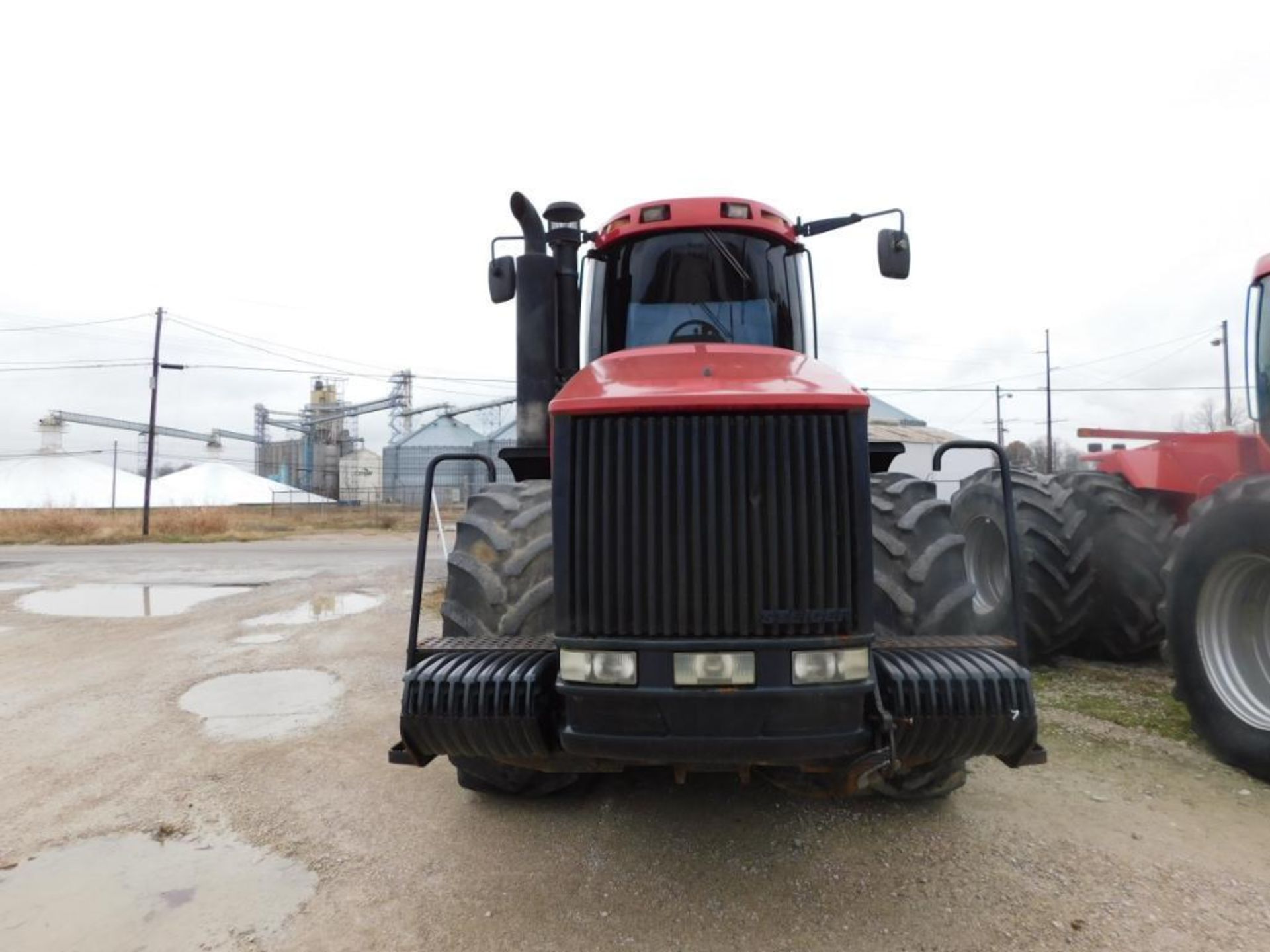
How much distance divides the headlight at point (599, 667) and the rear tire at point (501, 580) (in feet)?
1.87

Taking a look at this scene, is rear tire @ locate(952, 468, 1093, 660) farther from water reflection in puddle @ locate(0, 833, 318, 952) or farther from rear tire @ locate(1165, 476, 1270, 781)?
water reflection in puddle @ locate(0, 833, 318, 952)

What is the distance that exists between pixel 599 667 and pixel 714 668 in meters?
0.33

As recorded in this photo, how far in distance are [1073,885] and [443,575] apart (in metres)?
10.1

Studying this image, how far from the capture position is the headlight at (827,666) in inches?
86.4

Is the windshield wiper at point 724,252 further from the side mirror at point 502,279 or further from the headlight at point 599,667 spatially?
the headlight at point 599,667

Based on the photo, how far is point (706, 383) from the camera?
2396 mm

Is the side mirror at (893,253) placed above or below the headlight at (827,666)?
above

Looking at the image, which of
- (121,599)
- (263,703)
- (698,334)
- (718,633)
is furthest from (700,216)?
(121,599)

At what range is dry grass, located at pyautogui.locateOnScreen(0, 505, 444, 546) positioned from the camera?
77.7 feet

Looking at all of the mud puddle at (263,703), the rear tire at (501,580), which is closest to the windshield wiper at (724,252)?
the rear tire at (501,580)

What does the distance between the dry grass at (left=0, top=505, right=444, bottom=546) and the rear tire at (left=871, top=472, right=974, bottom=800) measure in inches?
897

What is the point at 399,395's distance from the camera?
5509 cm

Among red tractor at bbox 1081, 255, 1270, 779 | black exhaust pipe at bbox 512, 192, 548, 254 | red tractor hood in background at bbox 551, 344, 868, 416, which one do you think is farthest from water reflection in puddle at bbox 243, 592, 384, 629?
red tractor at bbox 1081, 255, 1270, 779

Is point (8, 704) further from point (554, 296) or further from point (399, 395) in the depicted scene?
point (399, 395)
